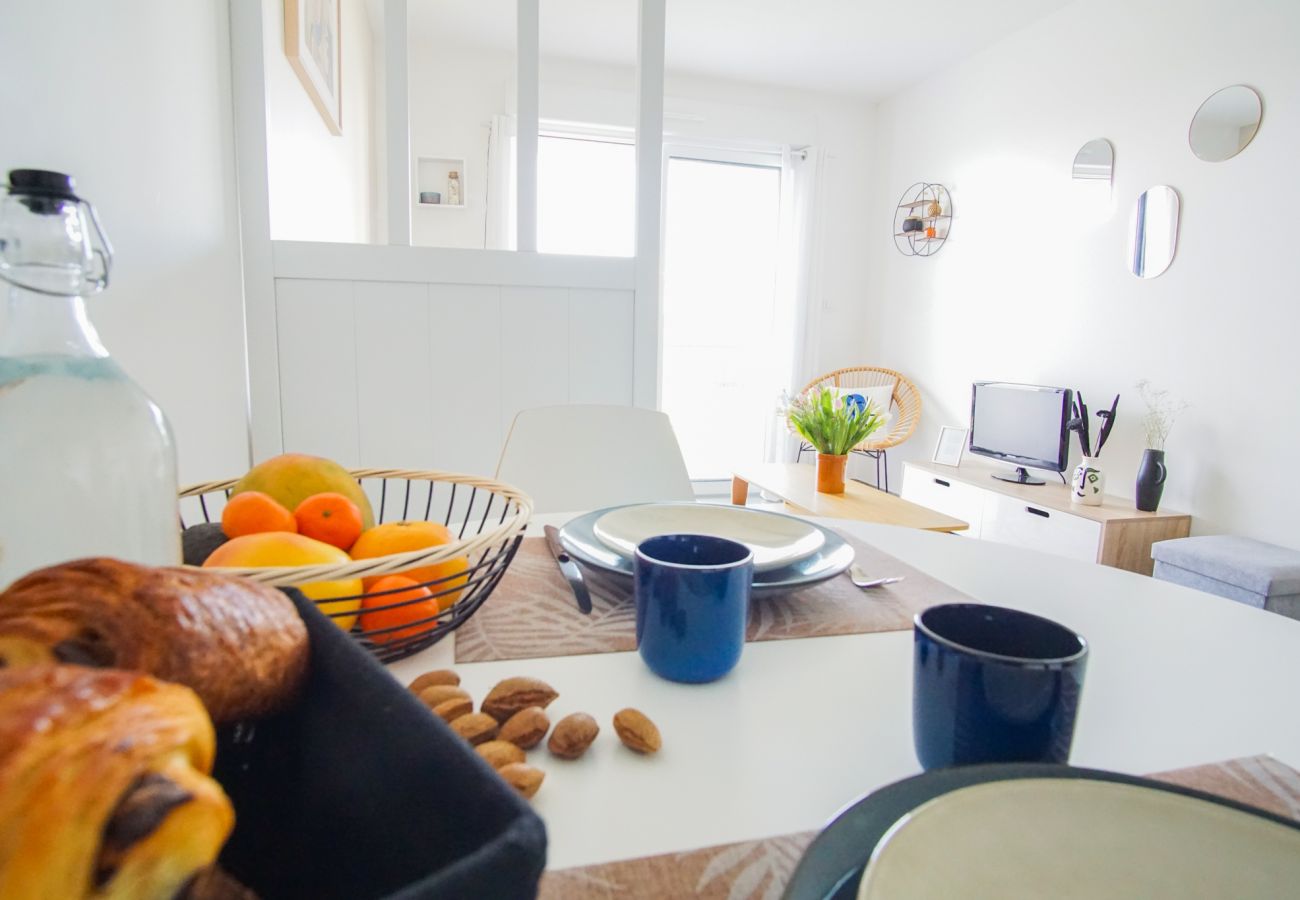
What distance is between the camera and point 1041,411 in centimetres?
303

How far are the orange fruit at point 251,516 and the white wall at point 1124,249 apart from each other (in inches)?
118

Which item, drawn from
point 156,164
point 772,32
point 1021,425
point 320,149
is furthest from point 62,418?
point 772,32

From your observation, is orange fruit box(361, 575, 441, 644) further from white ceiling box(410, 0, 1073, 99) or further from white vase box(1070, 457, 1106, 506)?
white ceiling box(410, 0, 1073, 99)

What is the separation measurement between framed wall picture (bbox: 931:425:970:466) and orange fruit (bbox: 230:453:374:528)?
136 inches

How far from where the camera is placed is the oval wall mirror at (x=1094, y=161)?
113 inches

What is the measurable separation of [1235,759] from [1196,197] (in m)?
2.96

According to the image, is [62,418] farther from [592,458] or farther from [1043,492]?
[1043,492]

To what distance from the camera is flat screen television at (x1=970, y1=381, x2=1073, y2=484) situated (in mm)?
2945

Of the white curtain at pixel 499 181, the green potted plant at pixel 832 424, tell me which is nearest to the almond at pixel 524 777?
the green potted plant at pixel 832 424

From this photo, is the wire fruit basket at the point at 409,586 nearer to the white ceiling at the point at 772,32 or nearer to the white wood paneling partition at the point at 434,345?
the white wood paneling partition at the point at 434,345

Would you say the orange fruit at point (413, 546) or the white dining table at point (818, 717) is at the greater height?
the orange fruit at point (413, 546)

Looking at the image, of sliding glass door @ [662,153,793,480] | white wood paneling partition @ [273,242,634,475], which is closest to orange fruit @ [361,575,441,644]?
white wood paneling partition @ [273,242,634,475]

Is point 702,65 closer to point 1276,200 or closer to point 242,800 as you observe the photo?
point 1276,200

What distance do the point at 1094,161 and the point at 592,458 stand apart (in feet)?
9.63
